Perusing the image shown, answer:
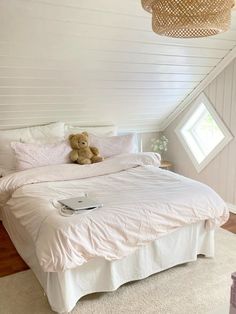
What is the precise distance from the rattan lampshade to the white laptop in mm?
1123

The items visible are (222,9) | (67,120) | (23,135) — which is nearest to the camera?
(222,9)

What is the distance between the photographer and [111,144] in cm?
347

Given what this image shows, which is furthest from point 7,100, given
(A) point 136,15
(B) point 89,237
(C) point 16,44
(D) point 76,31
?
(B) point 89,237

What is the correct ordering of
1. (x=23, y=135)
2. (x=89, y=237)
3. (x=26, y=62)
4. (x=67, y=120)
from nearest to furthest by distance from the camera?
(x=89, y=237) → (x=26, y=62) → (x=23, y=135) → (x=67, y=120)

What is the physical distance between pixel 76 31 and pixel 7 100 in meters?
1.03

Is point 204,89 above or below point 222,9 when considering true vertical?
below

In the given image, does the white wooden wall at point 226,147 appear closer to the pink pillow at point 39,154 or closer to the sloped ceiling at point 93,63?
the sloped ceiling at point 93,63

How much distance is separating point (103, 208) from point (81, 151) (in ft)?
4.10

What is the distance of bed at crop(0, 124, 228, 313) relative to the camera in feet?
6.00

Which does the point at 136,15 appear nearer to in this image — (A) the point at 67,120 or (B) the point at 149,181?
(B) the point at 149,181

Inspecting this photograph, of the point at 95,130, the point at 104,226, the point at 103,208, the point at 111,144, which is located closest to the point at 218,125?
the point at 111,144

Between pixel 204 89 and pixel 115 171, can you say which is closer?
pixel 115 171

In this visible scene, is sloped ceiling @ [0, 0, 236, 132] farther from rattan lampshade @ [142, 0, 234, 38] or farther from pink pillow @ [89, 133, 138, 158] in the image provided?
rattan lampshade @ [142, 0, 234, 38]

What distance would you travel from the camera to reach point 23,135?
3.23m
